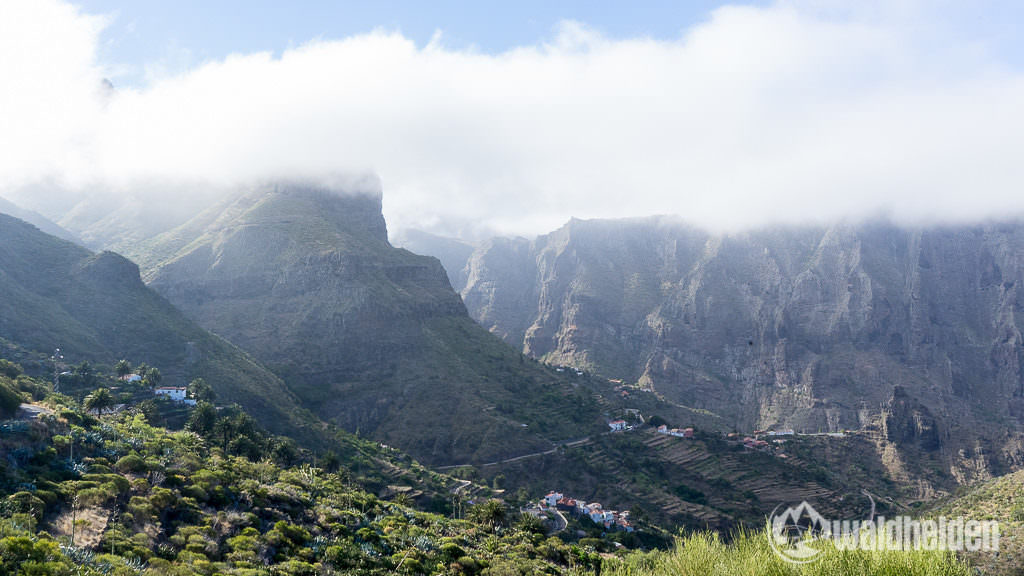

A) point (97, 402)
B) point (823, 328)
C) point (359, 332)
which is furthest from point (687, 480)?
point (823, 328)

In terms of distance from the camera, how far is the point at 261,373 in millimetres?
77375

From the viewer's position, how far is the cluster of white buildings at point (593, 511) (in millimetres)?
57684

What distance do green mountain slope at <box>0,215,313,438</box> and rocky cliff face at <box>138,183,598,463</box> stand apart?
13.5 meters

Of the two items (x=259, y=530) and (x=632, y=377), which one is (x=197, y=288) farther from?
(x=632, y=377)

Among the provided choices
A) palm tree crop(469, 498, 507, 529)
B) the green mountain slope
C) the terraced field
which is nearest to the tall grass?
palm tree crop(469, 498, 507, 529)

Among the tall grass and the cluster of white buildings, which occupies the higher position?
the tall grass

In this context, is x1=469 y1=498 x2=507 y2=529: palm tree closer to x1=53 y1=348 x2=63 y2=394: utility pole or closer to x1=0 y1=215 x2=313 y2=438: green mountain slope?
x1=53 y1=348 x2=63 y2=394: utility pole

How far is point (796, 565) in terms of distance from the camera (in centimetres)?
933

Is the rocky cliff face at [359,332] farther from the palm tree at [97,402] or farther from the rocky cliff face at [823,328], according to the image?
the rocky cliff face at [823,328]

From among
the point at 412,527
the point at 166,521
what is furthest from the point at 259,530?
the point at 412,527

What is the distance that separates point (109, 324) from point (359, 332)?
3611 cm

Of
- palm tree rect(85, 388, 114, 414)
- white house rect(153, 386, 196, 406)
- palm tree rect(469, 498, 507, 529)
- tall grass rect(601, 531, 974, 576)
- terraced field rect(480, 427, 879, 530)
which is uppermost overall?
tall grass rect(601, 531, 974, 576)

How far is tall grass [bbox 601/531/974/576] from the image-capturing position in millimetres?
8336

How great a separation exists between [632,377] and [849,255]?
77510 mm
